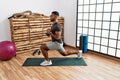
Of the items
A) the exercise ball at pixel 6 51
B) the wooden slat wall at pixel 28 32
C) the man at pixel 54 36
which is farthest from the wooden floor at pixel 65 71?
the wooden slat wall at pixel 28 32

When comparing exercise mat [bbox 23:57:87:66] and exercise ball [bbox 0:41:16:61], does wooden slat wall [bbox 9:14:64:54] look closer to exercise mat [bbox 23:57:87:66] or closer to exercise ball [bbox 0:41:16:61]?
exercise ball [bbox 0:41:16:61]

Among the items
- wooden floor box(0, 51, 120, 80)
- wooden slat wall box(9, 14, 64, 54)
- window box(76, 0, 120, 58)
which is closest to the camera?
wooden floor box(0, 51, 120, 80)

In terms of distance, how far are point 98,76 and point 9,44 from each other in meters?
2.55

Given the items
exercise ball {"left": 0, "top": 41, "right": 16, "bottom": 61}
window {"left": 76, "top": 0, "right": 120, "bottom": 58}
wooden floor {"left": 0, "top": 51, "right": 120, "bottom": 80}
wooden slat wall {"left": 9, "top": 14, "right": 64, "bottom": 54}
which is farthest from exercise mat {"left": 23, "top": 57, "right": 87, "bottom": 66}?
window {"left": 76, "top": 0, "right": 120, "bottom": 58}

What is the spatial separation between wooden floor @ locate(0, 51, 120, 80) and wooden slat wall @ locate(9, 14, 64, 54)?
83 centimetres

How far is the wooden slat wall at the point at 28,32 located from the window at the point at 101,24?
134 cm

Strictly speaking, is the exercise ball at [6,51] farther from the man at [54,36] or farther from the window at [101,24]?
the window at [101,24]

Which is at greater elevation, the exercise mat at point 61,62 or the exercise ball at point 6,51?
the exercise ball at point 6,51

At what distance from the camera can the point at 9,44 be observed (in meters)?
3.80

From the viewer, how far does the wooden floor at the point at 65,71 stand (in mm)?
2867

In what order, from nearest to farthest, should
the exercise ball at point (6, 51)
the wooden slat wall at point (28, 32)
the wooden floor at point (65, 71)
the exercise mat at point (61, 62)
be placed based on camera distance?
1. the wooden floor at point (65, 71)
2. the exercise mat at point (61, 62)
3. the exercise ball at point (6, 51)
4. the wooden slat wall at point (28, 32)

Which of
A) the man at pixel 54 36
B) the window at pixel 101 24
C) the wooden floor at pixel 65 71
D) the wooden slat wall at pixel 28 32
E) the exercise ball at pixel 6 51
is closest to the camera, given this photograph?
the wooden floor at pixel 65 71

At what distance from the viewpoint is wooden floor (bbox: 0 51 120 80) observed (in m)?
2.87

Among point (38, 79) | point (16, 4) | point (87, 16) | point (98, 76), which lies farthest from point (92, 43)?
point (16, 4)
